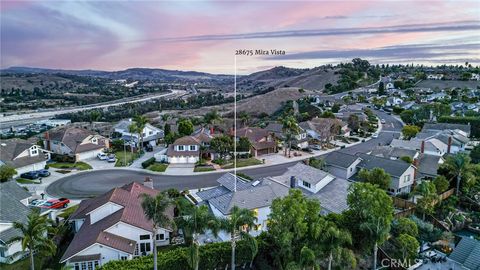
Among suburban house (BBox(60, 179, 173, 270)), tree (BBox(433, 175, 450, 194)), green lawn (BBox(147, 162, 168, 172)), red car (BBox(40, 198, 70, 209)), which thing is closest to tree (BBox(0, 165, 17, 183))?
red car (BBox(40, 198, 70, 209))

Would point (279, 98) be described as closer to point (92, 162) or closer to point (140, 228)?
point (92, 162)

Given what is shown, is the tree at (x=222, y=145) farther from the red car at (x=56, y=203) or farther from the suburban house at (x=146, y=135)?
the red car at (x=56, y=203)

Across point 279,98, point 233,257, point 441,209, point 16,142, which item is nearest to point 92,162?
point 16,142

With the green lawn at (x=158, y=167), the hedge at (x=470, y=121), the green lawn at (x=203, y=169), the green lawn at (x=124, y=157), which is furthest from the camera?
the hedge at (x=470, y=121)

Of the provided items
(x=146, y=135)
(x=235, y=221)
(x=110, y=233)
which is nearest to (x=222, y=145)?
(x=146, y=135)

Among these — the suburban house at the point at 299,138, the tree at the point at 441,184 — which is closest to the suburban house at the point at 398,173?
the tree at the point at 441,184

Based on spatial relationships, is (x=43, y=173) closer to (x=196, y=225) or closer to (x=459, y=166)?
(x=196, y=225)
